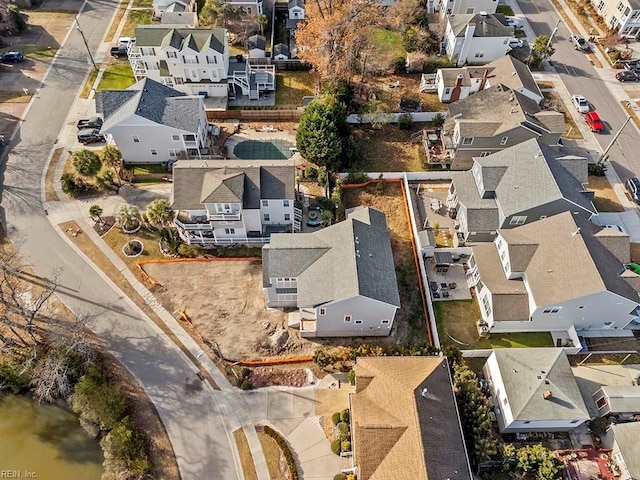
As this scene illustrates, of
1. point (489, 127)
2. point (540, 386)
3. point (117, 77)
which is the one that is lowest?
point (540, 386)

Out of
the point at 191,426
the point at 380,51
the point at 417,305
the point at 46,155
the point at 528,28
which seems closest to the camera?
the point at 191,426

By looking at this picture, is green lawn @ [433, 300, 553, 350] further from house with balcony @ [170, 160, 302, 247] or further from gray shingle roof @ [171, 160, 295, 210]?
gray shingle roof @ [171, 160, 295, 210]

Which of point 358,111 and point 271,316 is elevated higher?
point 358,111

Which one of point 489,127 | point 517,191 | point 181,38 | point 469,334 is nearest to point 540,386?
point 469,334

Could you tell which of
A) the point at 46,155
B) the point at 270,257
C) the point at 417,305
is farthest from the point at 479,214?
the point at 46,155

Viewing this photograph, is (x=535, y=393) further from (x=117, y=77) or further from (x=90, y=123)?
(x=117, y=77)

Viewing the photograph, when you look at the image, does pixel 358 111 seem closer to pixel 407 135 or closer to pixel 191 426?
pixel 407 135

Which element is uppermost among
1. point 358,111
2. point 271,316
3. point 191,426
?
point 358,111
